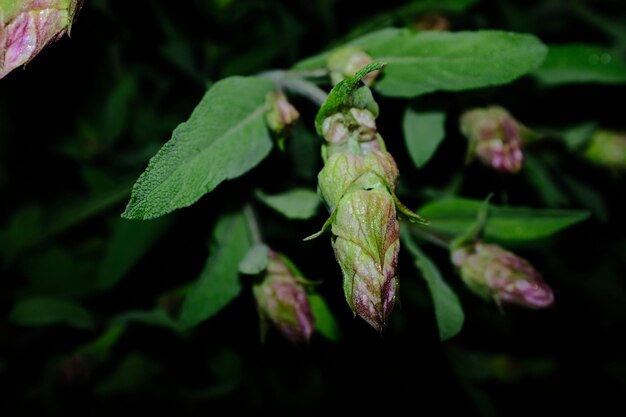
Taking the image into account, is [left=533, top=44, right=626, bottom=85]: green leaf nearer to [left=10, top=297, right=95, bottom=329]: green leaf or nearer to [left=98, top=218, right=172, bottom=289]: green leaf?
[left=98, top=218, right=172, bottom=289]: green leaf

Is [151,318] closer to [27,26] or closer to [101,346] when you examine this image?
[101,346]

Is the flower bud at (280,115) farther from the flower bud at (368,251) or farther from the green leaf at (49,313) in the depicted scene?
the green leaf at (49,313)

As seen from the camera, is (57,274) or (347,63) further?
(57,274)

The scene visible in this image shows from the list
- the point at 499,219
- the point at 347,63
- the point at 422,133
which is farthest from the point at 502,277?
the point at 347,63

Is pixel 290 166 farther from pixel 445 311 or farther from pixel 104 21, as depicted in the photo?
pixel 104 21

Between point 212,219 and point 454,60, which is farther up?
point 454,60

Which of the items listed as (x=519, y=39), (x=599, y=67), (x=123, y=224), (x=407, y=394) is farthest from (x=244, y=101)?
(x=407, y=394)

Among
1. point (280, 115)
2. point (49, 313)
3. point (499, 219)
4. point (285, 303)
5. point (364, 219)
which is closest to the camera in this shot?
point (364, 219)

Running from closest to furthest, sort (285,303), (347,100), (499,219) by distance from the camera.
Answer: (347,100), (285,303), (499,219)
